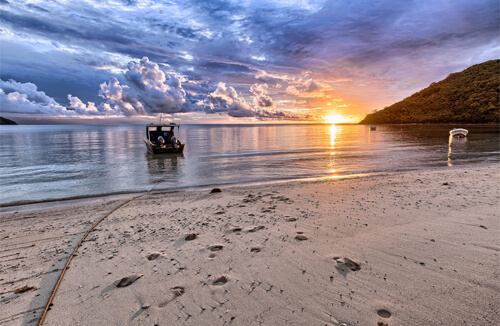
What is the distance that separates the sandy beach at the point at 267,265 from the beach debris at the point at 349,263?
0.06 ft

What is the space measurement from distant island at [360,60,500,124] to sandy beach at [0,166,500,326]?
130400mm

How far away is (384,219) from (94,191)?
1416cm

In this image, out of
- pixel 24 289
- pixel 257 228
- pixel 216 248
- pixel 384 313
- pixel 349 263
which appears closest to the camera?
pixel 384 313

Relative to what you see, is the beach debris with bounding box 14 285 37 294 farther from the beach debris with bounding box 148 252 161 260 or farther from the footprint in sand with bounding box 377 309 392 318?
the footprint in sand with bounding box 377 309 392 318

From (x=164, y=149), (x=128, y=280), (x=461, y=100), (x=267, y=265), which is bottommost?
(x=128, y=280)

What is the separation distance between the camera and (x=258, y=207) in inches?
309

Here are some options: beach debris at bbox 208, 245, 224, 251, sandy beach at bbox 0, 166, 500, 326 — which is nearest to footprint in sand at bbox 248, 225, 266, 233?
sandy beach at bbox 0, 166, 500, 326

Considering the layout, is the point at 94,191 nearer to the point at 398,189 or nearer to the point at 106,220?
the point at 106,220

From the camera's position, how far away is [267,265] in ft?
13.6

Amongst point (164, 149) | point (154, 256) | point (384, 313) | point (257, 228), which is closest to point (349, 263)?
point (384, 313)

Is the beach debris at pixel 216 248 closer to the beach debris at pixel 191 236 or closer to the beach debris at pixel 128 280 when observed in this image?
the beach debris at pixel 191 236

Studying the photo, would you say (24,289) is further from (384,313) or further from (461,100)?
(461,100)

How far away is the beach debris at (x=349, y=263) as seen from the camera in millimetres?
3911

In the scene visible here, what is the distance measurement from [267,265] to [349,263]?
4.91 ft
